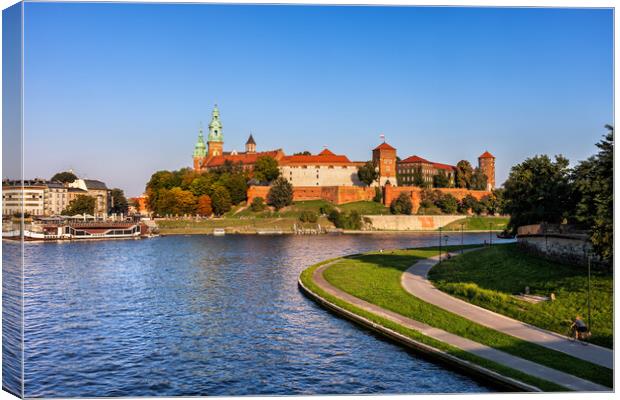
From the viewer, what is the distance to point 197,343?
24.7 metres

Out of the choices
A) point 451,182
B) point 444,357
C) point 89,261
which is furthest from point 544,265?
point 451,182

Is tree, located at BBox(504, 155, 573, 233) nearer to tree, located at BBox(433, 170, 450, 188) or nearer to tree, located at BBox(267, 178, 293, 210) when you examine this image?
tree, located at BBox(267, 178, 293, 210)

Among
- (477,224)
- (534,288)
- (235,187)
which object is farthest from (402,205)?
(534,288)

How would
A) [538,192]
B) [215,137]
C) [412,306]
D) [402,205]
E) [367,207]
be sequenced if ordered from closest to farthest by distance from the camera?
1. [412,306]
2. [538,192]
3. [402,205]
4. [367,207]
5. [215,137]

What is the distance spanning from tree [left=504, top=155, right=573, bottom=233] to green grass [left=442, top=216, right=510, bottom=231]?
183 ft

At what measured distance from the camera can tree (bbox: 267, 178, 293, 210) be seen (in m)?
119

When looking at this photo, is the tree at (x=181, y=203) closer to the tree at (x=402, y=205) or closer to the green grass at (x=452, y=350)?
the tree at (x=402, y=205)

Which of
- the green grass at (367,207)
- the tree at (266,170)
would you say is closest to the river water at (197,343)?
the green grass at (367,207)

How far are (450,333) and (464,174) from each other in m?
116

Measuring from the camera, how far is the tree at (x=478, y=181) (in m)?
135

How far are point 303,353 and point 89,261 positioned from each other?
39.3 meters

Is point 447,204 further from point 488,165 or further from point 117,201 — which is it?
point 117,201

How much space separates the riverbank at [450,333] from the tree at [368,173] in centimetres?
8660

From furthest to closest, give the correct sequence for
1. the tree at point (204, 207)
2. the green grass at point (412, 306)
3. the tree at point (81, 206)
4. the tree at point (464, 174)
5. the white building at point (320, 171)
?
the white building at point (320, 171) < the tree at point (464, 174) < the tree at point (204, 207) < the tree at point (81, 206) < the green grass at point (412, 306)
